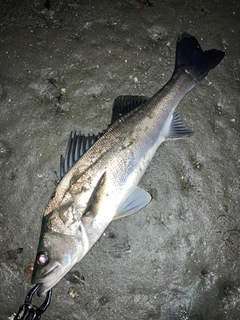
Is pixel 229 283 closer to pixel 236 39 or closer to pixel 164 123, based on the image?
pixel 164 123

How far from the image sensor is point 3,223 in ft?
12.1

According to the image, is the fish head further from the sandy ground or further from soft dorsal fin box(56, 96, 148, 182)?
the sandy ground

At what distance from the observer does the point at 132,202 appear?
3225 millimetres

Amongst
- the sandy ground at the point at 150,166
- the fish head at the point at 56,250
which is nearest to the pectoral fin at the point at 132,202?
the sandy ground at the point at 150,166

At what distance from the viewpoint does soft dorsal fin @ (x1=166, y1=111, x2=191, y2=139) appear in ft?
11.7

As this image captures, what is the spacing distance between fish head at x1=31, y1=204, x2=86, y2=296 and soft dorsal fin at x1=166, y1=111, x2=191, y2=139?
5.24 feet

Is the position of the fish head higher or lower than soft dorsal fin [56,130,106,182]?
lower

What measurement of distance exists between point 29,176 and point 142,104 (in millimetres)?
1794

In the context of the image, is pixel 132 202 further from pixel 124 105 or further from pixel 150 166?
pixel 124 105

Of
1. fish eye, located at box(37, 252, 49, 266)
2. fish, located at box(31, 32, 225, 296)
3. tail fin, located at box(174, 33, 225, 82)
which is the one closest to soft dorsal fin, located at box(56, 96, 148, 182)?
fish, located at box(31, 32, 225, 296)

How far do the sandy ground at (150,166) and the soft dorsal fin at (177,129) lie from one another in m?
0.22

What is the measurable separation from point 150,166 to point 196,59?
1.56m

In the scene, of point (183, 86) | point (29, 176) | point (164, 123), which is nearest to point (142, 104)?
point (164, 123)

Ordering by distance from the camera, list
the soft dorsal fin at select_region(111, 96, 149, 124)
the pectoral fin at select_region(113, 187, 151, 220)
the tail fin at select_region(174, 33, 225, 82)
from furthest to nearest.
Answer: the tail fin at select_region(174, 33, 225, 82) → the soft dorsal fin at select_region(111, 96, 149, 124) → the pectoral fin at select_region(113, 187, 151, 220)
